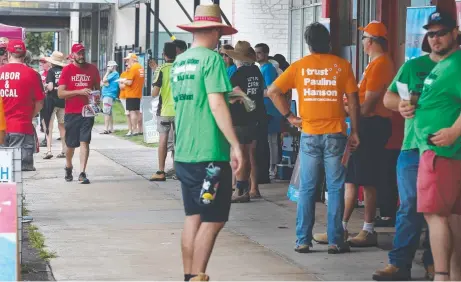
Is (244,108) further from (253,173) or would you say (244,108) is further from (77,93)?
(77,93)

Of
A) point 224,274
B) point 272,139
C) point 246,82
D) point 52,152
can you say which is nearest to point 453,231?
point 224,274

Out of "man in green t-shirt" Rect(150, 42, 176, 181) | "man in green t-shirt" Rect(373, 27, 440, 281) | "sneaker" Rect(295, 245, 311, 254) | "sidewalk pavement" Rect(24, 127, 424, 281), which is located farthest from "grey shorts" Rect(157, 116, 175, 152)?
"man in green t-shirt" Rect(373, 27, 440, 281)

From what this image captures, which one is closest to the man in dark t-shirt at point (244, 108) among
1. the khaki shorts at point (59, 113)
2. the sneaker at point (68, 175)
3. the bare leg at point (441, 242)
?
the sneaker at point (68, 175)

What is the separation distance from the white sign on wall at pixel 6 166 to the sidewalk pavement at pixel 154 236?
2.80 ft

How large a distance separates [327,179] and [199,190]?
220 cm

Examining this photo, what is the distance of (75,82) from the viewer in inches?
545

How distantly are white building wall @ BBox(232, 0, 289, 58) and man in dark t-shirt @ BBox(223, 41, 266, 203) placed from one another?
8795 millimetres

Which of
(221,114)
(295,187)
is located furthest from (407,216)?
(295,187)

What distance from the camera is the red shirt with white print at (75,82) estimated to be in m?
13.8

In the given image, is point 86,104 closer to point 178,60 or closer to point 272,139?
point 272,139

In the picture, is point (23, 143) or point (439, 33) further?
point (23, 143)

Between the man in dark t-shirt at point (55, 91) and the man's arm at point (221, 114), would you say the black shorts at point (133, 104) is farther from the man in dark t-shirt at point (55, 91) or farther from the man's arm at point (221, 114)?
the man's arm at point (221, 114)

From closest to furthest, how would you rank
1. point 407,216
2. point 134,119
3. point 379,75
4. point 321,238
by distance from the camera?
1. point 407,216
2. point 379,75
3. point 321,238
4. point 134,119

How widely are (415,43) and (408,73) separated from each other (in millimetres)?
1959
